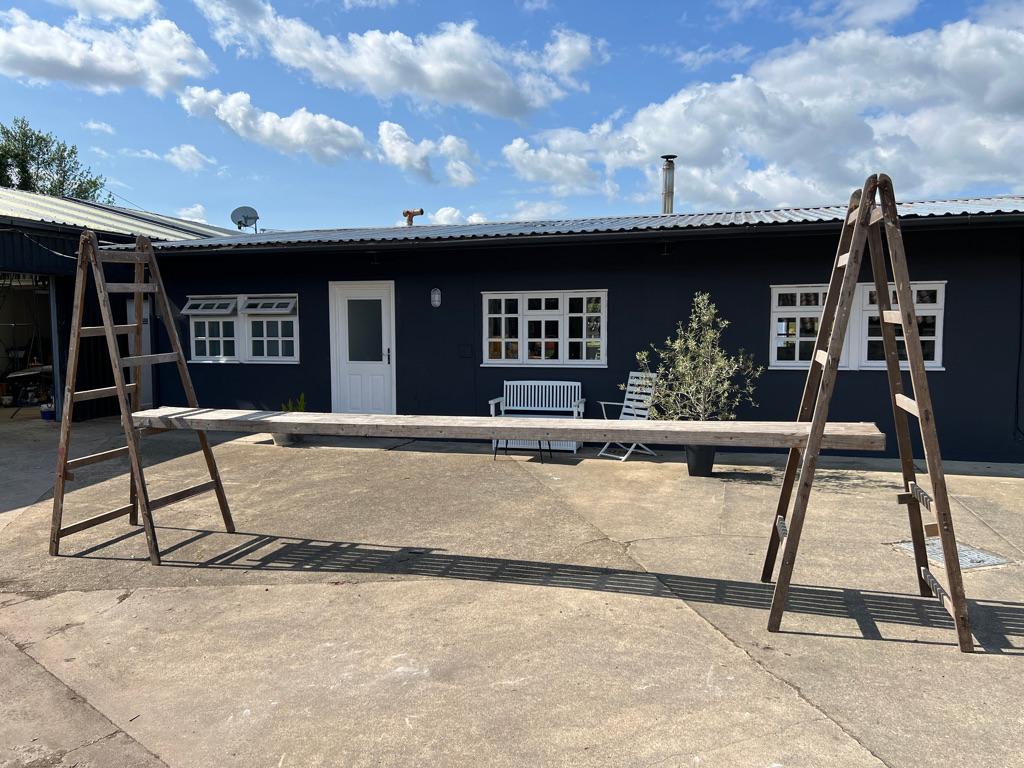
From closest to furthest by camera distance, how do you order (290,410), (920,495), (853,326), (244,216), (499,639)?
1. (499,639)
2. (920,495)
3. (853,326)
4. (290,410)
5. (244,216)

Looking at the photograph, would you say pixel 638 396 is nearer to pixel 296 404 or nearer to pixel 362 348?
pixel 362 348

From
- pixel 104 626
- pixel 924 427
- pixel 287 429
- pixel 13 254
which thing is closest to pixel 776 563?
pixel 924 427

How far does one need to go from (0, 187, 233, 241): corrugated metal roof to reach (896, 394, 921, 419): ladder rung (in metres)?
10.7

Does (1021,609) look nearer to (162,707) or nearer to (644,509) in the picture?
(644,509)

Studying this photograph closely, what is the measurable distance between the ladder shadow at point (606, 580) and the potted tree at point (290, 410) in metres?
3.67

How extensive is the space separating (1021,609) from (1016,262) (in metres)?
5.32

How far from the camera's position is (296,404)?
395 inches

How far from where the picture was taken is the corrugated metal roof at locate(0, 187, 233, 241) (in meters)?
10.8

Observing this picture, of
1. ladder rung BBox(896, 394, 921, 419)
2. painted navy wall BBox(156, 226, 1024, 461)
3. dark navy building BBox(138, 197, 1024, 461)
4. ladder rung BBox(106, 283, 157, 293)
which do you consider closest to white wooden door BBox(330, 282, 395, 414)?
dark navy building BBox(138, 197, 1024, 461)

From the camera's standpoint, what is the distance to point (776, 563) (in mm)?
4562

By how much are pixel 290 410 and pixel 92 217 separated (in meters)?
6.05

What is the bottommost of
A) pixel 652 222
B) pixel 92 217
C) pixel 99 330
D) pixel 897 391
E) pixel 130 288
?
pixel 897 391

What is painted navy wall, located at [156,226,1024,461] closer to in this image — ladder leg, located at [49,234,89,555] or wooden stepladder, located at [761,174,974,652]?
wooden stepladder, located at [761,174,974,652]

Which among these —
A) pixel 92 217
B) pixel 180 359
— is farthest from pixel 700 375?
pixel 92 217
